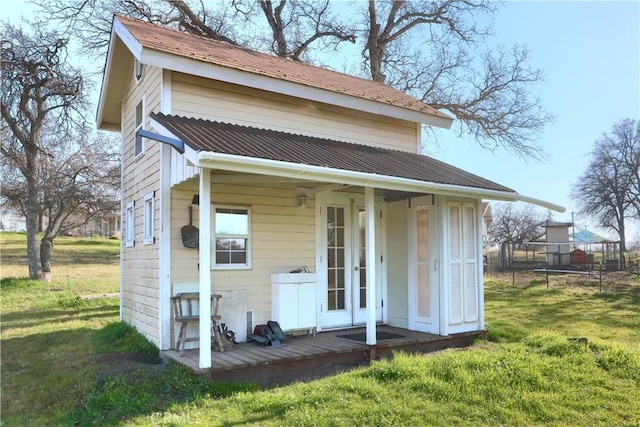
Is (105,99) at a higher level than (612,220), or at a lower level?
higher

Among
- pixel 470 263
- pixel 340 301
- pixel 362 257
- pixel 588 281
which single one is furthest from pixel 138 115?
pixel 588 281

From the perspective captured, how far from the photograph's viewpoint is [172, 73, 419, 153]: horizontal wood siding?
263 inches

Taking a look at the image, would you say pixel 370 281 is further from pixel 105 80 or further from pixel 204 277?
pixel 105 80

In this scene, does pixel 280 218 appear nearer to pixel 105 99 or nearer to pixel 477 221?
pixel 477 221

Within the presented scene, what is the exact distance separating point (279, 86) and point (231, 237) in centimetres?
242

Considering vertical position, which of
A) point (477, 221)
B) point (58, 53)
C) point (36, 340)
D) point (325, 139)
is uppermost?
point (58, 53)

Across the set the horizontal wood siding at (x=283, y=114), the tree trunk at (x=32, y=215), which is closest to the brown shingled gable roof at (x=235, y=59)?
the horizontal wood siding at (x=283, y=114)

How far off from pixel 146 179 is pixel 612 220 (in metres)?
35.5

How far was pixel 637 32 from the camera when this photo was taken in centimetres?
1006

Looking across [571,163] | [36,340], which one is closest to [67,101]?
[36,340]

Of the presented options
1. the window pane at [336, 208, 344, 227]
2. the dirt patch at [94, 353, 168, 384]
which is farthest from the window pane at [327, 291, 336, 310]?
the dirt patch at [94, 353, 168, 384]

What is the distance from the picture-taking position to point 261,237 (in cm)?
700

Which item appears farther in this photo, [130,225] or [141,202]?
[130,225]

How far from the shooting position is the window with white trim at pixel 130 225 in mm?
8102
